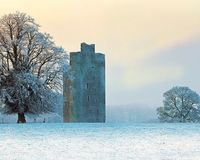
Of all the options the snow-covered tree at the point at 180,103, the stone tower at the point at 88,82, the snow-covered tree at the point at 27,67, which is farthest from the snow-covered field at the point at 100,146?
the snow-covered tree at the point at 180,103

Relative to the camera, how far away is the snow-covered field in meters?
14.6

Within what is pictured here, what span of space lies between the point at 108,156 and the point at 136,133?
274 inches

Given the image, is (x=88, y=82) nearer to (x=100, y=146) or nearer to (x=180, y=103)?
(x=180, y=103)

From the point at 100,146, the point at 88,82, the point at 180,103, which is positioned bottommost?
the point at 100,146

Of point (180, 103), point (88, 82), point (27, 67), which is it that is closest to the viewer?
point (27, 67)

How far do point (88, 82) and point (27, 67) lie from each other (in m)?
17.7

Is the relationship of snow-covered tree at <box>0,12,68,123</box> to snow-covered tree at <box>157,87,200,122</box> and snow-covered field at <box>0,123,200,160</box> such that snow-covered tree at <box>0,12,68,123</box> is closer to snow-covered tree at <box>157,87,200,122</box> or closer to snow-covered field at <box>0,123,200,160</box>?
snow-covered field at <box>0,123,200,160</box>

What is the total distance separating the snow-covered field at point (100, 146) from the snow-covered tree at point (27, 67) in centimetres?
1614

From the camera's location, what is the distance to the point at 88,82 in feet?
185

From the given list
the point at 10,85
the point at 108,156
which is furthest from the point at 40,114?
the point at 108,156

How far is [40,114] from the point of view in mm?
40781

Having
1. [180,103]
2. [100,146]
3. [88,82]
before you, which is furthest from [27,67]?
[180,103]

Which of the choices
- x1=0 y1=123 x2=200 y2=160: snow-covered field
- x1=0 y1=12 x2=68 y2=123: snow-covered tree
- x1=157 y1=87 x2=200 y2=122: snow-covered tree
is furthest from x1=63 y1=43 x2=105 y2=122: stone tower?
x1=0 y1=123 x2=200 y2=160: snow-covered field

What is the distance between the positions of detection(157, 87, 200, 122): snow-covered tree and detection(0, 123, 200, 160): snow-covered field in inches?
1592
